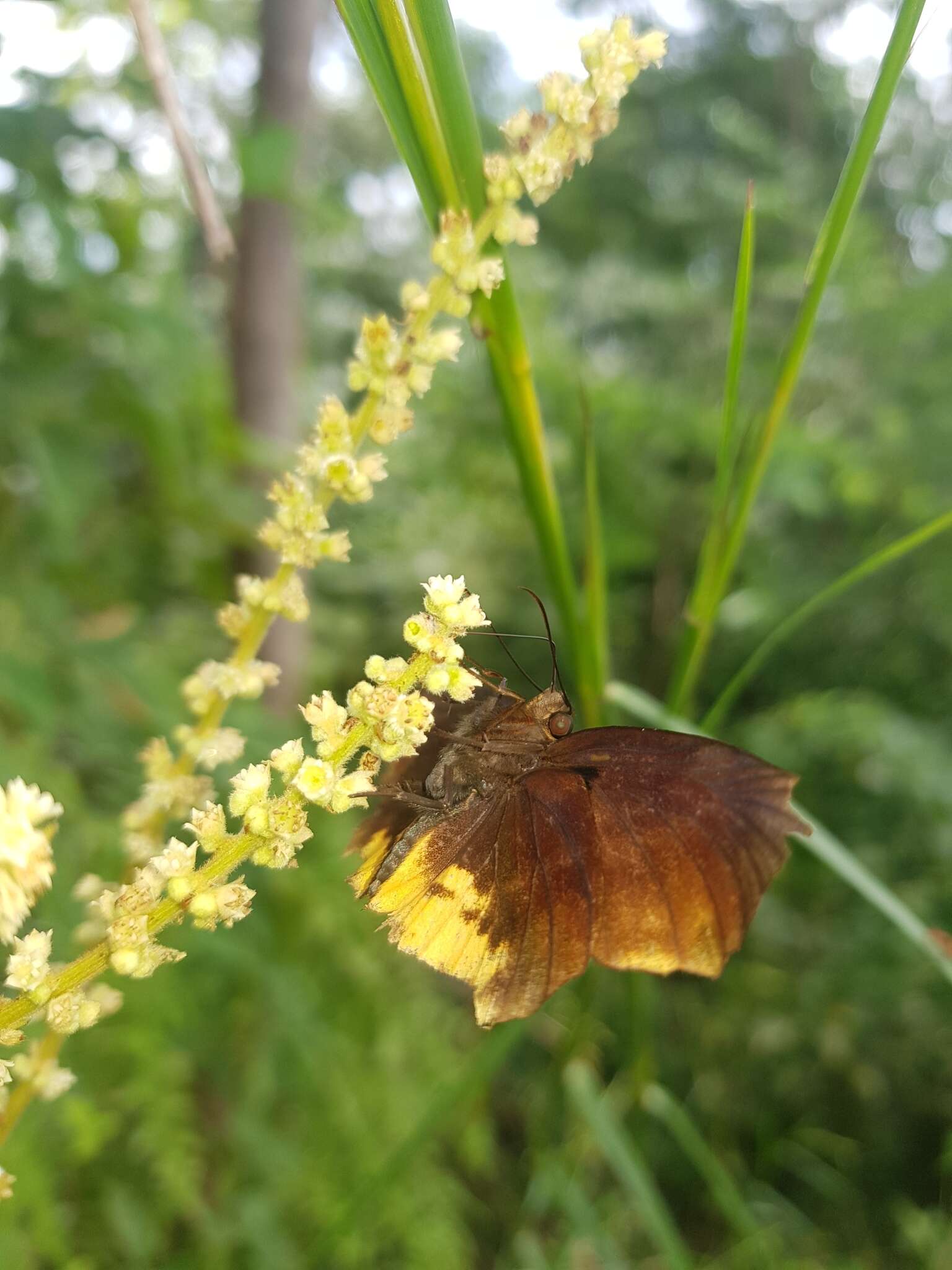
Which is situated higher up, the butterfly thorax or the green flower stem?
the butterfly thorax

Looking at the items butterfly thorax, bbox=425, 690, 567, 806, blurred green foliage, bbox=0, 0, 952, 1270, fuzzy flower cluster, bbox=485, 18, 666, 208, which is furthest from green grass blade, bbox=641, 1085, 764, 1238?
fuzzy flower cluster, bbox=485, 18, 666, 208

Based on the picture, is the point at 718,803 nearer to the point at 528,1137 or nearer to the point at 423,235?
the point at 528,1137

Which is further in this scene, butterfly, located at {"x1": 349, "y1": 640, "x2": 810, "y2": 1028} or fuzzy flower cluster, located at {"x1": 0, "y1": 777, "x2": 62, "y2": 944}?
butterfly, located at {"x1": 349, "y1": 640, "x2": 810, "y2": 1028}

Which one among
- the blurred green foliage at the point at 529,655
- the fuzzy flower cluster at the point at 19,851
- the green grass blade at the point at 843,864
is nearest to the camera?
the fuzzy flower cluster at the point at 19,851

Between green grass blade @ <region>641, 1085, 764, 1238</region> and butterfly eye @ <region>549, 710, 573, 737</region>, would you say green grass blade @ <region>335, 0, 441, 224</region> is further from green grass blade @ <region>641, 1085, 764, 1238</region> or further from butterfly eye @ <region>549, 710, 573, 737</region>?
green grass blade @ <region>641, 1085, 764, 1238</region>

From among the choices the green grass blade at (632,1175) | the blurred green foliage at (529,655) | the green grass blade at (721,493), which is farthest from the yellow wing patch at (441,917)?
the green grass blade at (632,1175)

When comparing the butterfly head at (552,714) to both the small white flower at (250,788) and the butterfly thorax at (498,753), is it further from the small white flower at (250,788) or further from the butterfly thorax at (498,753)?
the small white flower at (250,788)
